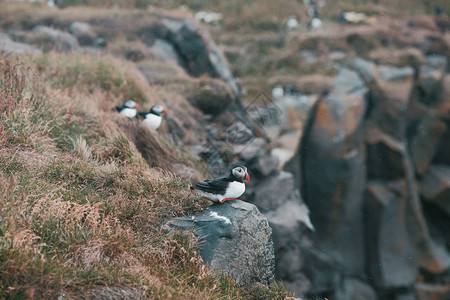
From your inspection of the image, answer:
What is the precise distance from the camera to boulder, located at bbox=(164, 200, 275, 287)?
5242 mm

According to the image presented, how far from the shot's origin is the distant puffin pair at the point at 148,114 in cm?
899

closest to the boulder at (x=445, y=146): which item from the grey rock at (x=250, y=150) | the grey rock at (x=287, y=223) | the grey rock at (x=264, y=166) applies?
the grey rock at (x=287, y=223)

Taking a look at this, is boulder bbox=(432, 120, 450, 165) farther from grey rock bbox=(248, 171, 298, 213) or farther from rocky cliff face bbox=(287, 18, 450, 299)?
grey rock bbox=(248, 171, 298, 213)

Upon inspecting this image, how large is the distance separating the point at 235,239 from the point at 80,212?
1914 mm

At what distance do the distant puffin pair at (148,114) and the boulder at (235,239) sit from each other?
3.67 metres

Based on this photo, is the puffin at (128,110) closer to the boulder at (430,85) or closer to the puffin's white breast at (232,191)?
the puffin's white breast at (232,191)

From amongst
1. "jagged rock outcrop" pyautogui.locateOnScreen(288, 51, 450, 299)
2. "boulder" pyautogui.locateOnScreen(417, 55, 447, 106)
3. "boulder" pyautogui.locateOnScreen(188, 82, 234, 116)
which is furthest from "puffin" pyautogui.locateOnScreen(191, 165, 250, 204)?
"boulder" pyautogui.locateOnScreen(417, 55, 447, 106)

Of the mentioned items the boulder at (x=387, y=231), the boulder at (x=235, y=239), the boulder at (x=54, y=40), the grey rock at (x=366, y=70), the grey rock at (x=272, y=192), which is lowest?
the boulder at (x=387, y=231)

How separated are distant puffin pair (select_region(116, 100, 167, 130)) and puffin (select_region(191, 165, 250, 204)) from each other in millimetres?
3639

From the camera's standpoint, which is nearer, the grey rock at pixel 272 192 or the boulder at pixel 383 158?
the grey rock at pixel 272 192

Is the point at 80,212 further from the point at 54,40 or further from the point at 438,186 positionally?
the point at 438,186

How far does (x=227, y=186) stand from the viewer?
18.2 ft

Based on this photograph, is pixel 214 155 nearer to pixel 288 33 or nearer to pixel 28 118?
pixel 28 118

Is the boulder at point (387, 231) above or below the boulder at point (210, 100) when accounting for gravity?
below
